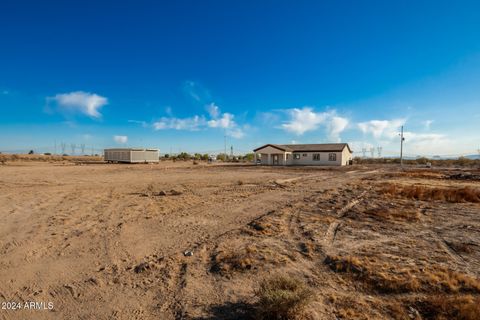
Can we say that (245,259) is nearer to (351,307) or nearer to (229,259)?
(229,259)

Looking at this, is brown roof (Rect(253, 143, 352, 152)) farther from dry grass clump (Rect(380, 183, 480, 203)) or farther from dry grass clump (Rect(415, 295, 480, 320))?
dry grass clump (Rect(415, 295, 480, 320))

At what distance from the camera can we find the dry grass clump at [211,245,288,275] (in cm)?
484

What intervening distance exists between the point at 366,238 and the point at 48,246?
7486 mm

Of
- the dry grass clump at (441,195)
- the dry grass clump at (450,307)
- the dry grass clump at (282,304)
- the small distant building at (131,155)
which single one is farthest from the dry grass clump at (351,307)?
the small distant building at (131,155)

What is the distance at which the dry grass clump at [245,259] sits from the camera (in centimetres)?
484

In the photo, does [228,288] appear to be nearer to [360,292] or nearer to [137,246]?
[360,292]

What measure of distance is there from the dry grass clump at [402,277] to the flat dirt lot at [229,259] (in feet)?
0.06

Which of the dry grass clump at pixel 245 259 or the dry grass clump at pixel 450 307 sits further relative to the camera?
the dry grass clump at pixel 245 259

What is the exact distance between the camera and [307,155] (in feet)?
160

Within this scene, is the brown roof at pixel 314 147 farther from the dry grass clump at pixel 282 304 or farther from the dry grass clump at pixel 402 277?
the dry grass clump at pixel 282 304

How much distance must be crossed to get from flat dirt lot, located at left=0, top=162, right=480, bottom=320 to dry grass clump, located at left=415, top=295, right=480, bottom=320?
2 cm

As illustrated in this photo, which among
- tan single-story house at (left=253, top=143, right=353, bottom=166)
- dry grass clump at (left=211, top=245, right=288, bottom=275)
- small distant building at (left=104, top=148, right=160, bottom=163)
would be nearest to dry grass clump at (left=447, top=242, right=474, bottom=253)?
dry grass clump at (left=211, top=245, right=288, bottom=275)

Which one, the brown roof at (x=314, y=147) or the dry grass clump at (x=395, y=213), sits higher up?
the brown roof at (x=314, y=147)

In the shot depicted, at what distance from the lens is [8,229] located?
7.00 meters
